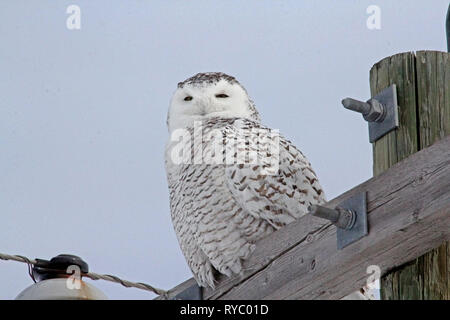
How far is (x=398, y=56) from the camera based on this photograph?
2.96 m

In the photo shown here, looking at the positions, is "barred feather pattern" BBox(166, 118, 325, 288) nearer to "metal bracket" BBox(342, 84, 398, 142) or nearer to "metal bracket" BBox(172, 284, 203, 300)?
"metal bracket" BBox(172, 284, 203, 300)

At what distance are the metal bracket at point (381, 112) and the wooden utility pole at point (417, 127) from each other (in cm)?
2

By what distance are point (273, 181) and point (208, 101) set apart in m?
0.90

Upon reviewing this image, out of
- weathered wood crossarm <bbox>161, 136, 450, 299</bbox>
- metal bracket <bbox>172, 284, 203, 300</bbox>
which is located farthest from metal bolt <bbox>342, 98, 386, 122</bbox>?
metal bracket <bbox>172, 284, 203, 300</bbox>

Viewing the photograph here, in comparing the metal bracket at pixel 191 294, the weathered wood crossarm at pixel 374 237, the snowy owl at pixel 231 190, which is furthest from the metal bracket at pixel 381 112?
the metal bracket at pixel 191 294

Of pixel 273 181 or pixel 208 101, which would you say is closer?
pixel 273 181

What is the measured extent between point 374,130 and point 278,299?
1.80 ft

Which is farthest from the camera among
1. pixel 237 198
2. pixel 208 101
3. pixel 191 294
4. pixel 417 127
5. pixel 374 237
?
pixel 208 101

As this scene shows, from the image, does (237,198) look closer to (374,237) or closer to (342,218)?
(342,218)

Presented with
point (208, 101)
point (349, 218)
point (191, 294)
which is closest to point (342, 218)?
point (349, 218)

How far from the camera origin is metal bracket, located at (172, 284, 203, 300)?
11.1ft

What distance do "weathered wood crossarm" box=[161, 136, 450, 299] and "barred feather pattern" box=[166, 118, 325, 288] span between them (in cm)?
61

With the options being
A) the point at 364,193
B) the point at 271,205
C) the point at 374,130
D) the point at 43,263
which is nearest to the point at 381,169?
the point at 374,130

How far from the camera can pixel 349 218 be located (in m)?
2.63
